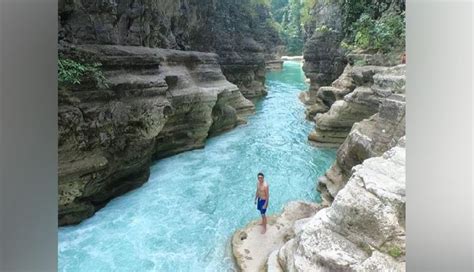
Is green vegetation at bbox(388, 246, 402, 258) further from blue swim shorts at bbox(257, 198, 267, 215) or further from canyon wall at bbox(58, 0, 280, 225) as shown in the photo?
canyon wall at bbox(58, 0, 280, 225)

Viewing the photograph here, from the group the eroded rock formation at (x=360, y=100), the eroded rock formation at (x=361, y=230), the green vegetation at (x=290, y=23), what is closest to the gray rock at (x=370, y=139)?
the eroded rock formation at (x=360, y=100)

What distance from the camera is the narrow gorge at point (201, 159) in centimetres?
263

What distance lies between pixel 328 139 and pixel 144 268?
542 centimetres

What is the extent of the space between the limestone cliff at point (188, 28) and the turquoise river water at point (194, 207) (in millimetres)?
2588

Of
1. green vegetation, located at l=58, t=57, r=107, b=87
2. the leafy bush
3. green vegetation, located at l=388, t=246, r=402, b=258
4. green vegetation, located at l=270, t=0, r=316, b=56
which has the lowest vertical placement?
green vegetation, located at l=388, t=246, r=402, b=258

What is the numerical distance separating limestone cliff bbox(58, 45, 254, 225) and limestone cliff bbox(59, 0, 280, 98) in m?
0.64

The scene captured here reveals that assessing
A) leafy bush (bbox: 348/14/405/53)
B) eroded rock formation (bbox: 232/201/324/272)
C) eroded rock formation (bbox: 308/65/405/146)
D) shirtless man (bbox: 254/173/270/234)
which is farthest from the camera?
leafy bush (bbox: 348/14/405/53)

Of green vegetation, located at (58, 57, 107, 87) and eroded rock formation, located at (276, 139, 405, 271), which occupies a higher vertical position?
green vegetation, located at (58, 57, 107, 87)

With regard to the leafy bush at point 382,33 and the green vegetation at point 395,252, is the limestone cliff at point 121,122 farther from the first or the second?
the leafy bush at point 382,33

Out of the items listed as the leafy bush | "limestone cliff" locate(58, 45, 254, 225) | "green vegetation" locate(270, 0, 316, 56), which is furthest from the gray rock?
"green vegetation" locate(270, 0, 316, 56)

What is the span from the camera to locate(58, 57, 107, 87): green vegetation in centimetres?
411

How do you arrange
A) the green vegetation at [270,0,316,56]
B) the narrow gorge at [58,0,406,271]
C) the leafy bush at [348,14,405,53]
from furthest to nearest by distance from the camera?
the green vegetation at [270,0,316,56] → the leafy bush at [348,14,405,53] → the narrow gorge at [58,0,406,271]
